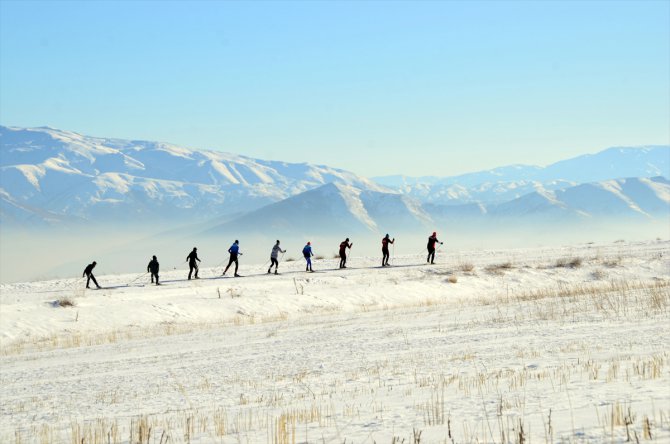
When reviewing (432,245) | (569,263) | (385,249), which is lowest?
(569,263)

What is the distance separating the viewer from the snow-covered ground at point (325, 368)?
8094 millimetres

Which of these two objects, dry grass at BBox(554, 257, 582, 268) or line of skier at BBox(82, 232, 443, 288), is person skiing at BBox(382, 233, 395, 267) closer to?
line of skier at BBox(82, 232, 443, 288)

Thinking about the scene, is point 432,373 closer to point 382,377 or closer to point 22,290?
point 382,377

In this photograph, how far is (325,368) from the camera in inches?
536

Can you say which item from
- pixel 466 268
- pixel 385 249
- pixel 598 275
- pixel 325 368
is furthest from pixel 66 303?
pixel 598 275

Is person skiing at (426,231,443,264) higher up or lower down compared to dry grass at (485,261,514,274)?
higher up

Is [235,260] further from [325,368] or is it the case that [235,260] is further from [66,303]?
[325,368]

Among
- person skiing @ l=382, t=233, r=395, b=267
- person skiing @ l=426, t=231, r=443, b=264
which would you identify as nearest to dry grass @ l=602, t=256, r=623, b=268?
person skiing @ l=426, t=231, r=443, b=264

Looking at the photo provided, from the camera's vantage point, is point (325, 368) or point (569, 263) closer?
point (325, 368)

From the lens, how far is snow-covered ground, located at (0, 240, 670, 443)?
26.6ft

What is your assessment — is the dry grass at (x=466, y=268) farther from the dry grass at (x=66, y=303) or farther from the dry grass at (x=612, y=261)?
the dry grass at (x=66, y=303)

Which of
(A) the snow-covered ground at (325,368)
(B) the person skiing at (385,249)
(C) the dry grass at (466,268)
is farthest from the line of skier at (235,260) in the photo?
(C) the dry grass at (466,268)

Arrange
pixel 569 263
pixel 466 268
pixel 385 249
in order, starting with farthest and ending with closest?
pixel 385 249 → pixel 569 263 → pixel 466 268

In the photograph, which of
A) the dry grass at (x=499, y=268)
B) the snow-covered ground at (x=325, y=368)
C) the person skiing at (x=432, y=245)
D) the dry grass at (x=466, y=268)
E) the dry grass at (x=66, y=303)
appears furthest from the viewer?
the person skiing at (x=432, y=245)
